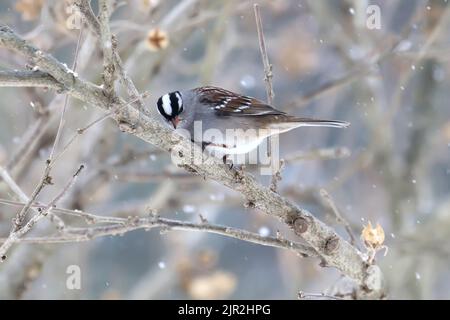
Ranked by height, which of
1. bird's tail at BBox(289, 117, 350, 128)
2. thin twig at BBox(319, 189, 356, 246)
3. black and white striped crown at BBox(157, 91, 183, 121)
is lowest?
thin twig at BBox(319, 189, 356, 246)

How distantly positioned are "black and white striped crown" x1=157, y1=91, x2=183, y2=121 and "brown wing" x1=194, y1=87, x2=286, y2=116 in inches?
7.0

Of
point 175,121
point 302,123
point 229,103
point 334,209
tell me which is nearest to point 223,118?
point 229,103

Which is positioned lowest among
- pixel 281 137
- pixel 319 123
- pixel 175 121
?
pixel 319 123

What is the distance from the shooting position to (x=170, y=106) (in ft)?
13.4

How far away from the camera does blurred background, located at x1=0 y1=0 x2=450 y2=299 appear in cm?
458

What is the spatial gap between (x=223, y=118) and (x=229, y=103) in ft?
0.34

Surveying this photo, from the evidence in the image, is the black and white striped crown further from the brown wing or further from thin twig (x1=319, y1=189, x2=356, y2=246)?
thin twig (x1=319, y1=189, x2=356, y2=246)

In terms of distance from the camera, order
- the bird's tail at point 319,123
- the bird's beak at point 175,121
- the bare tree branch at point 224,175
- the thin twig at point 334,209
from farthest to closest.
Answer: the bird's beak at point 175,121 → the bird's tail at point 319,123 → the thin twig at point 334,209 → the bare tree branch at point 224,175

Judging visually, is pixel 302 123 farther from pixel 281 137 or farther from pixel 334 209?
pixel 281 137

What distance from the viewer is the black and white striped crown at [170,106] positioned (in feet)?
13.4

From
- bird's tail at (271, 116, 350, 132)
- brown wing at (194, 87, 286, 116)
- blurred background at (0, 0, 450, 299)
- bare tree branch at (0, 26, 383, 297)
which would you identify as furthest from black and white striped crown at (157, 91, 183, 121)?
bare tree branch at (0, 26, 383, 297)

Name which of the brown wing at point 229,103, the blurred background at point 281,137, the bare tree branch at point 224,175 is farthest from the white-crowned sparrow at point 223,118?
the bare tree branch at point 224,175

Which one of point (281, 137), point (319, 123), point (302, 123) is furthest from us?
point (281, 137)

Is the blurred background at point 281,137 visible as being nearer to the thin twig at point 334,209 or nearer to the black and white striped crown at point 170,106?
the black and white striped crown at point 170,106
